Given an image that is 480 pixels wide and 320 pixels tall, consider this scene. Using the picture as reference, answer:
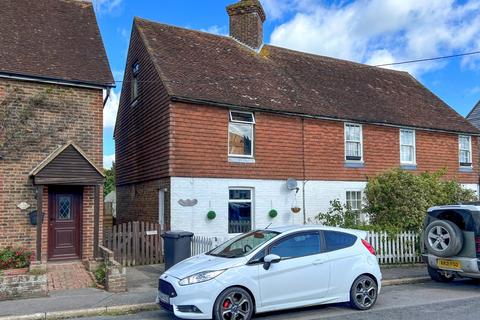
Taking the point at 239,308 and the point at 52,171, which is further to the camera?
the point at 52,171

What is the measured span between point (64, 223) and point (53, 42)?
5.28 m

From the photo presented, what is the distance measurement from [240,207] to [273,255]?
8271 millimetres

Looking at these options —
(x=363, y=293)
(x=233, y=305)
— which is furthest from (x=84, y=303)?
(x=363, y=293)

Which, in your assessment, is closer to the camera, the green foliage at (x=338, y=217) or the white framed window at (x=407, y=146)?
the green foliage at (x=338, y=217)

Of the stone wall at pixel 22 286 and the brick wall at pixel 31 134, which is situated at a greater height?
the brick wall at pixel 31 134

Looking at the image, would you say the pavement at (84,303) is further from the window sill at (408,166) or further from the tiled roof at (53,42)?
the window sill at (408,166)

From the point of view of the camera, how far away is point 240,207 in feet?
51.9

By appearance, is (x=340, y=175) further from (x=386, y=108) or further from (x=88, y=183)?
(x=88, y=183)

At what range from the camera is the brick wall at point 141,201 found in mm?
15047

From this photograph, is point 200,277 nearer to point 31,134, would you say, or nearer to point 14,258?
point 14,258

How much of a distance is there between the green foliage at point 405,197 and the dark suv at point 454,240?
3.37m

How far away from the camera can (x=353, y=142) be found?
60.9 ft

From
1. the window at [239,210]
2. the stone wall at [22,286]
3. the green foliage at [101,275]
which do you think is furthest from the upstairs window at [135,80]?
the stone wall at [22,286]

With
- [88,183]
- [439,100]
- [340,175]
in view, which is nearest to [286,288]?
[88,183]
